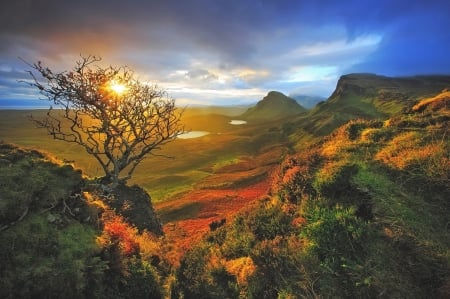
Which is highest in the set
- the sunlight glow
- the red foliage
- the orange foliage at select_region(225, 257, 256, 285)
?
the sunlight glow

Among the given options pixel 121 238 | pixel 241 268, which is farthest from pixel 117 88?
pixel 241 268

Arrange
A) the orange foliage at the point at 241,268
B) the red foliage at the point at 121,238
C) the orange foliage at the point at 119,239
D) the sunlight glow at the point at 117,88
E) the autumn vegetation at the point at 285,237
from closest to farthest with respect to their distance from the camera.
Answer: the autumn vegetation at the point at 285,237, the orange foliage at the point at 119,239, the orange foliage at the point at 241,268, the red foliage at the point at 121,238, the sunlight glow at the point at 117,88

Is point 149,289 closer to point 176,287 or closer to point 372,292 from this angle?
point 176,287

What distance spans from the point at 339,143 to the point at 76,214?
1495cm

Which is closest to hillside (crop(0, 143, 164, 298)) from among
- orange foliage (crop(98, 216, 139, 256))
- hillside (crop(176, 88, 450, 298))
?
orange foliage (crop(98, 216, 139, 256))

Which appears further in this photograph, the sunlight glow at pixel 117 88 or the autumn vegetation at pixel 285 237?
the sunlight glow at pixel 117 88

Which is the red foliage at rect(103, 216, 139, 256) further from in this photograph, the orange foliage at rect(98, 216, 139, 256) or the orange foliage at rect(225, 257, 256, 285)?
the orange foliage at rect(225, 257, 256, 285)

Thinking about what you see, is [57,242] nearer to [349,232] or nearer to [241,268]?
[241,268]

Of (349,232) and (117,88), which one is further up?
(117,88)

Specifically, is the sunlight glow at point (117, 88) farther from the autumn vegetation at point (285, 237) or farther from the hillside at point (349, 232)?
the hillside at point (349, 232)

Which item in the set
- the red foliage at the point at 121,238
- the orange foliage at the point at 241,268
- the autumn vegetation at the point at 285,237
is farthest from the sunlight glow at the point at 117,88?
the orange foliage at the point at 241,268

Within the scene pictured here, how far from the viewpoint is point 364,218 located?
1231 centimetres

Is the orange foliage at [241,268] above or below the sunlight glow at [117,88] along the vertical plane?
below

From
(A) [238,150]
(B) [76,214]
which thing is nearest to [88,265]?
(B) [76,214]
